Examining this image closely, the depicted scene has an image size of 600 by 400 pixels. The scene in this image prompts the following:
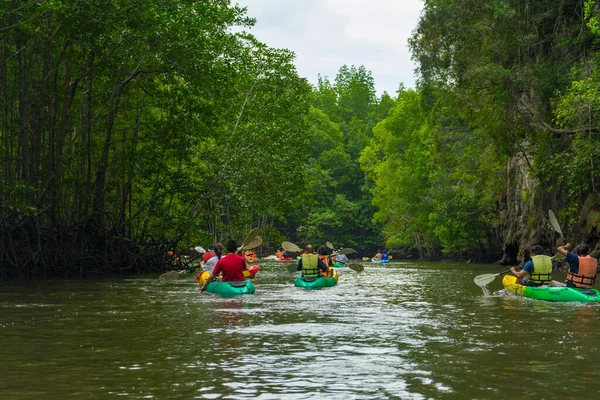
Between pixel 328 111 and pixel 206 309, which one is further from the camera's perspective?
pixel 328 111

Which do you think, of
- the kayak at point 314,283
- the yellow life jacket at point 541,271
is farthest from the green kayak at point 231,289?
the yellow life jacket at point 541,271

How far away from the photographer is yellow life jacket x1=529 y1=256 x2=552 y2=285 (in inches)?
675

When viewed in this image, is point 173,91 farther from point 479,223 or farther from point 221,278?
point 479,223

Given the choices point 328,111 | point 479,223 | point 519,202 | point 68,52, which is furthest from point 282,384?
point 328,111

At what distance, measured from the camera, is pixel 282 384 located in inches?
285

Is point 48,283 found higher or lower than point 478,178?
lower

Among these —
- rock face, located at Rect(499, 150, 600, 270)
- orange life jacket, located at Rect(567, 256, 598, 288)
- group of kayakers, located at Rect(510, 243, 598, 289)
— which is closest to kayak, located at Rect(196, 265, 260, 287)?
group of kayakers, located at Rect(510, 243, 598, 289)

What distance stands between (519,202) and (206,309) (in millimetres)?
28769

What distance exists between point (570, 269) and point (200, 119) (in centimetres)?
1552

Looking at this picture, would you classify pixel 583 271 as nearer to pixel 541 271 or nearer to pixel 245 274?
pixel 541 271

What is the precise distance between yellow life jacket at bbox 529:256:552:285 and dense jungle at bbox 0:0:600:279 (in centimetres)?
942

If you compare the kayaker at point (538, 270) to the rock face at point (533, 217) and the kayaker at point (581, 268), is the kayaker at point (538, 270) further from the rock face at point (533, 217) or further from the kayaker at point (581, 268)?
the rock face at point (533, 217)

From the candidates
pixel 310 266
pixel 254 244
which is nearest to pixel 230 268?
pixel 254 244

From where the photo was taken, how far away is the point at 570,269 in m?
16.8
